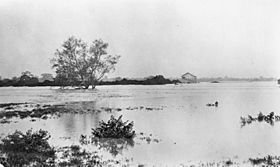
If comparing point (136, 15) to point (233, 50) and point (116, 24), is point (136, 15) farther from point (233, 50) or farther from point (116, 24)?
point (233, 50)

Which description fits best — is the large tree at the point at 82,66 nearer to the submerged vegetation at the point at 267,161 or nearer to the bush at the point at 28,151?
the bush at the point at 28,151

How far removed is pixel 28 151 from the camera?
989 centimetres

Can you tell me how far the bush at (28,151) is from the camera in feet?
28.2

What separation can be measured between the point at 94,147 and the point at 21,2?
7.17 m

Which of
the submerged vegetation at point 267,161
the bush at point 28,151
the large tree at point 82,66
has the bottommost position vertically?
the submerged vegetation at point 267,161

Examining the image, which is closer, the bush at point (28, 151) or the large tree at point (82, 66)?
the bush at point (28, 151)

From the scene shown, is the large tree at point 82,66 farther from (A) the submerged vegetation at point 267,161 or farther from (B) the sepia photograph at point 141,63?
(A) the submerged vegetation at point 267,161

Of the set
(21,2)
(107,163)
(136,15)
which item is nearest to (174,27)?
(136,15)

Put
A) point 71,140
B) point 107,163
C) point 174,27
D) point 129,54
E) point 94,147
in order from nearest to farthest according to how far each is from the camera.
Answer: point 107,163, point 94,147, point 71,140, point 174,27, point 129,54

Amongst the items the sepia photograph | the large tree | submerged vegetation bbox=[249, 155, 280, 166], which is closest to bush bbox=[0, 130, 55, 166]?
the sepia photograph

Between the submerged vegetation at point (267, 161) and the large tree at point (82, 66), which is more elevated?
the large tree at point (82, 66)

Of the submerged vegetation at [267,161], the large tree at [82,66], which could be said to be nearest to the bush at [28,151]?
the submerged vegetation at [267,161]

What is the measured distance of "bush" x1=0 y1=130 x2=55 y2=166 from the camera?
8.59 meters

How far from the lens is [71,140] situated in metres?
12.0
